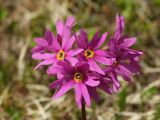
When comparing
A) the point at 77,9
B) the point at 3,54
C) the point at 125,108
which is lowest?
the point at 125,108

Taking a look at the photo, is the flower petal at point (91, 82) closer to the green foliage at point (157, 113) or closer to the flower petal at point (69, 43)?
the flower petal at point (69, 43)

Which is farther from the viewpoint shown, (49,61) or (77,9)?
(77,9)

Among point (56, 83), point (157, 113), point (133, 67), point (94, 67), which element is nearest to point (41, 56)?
point (56, 83)

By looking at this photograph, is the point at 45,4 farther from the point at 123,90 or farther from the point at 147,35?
the point at 123,90

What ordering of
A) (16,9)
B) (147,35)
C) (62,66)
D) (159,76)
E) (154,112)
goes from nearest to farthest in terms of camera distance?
(62,66)
(154,112)
(159,76)
(147,35)
(16,9)

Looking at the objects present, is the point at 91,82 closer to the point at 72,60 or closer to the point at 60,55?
the point at 72,60

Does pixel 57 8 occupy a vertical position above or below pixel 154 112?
above

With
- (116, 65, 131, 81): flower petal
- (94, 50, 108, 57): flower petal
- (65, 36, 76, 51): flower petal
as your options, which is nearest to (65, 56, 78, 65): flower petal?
(65, 36, 76, 51): flower petal

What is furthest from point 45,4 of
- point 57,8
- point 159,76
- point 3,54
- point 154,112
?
point 154,112
